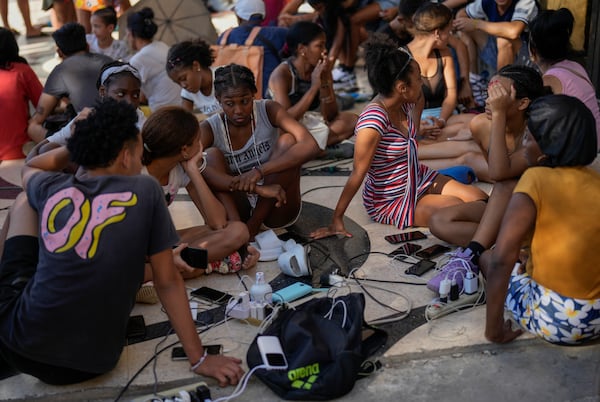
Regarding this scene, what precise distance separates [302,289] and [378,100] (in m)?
1.32

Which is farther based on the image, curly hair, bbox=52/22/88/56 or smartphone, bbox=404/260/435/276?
curly hair, bbox=52/22/88/56

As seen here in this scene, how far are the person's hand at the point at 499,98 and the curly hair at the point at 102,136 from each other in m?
1.91

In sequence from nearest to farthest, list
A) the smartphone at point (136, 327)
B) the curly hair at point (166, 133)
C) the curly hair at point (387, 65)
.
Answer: the smartphone at point (136, 327)
the curly hair at point (166, 133)
the curly hair at point (387, 65)

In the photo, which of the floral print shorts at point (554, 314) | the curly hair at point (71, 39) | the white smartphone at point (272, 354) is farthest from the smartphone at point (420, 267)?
the curly hair at point (71, 39)

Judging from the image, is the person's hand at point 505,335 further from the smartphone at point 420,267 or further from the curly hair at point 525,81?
the curly hair at point 525,81

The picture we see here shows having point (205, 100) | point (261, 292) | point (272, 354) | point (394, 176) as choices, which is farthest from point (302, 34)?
point (272, 354)

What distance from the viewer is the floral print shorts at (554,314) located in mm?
3275

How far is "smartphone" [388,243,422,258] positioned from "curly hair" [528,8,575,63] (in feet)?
5.11

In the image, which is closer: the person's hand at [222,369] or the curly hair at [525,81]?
the person's hand at [222,369]

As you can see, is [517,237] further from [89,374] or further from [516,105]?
[89,374]

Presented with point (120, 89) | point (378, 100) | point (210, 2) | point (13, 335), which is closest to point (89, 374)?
point (13, 335)

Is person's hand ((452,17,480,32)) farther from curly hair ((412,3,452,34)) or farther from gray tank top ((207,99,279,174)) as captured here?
gray tank top ((207,99,279,174))

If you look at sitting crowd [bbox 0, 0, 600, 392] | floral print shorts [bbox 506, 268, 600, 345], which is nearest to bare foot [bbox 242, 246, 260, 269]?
sitting crowd [bbox 0, 0, 600, 392]

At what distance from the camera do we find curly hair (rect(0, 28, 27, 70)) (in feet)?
21.0
